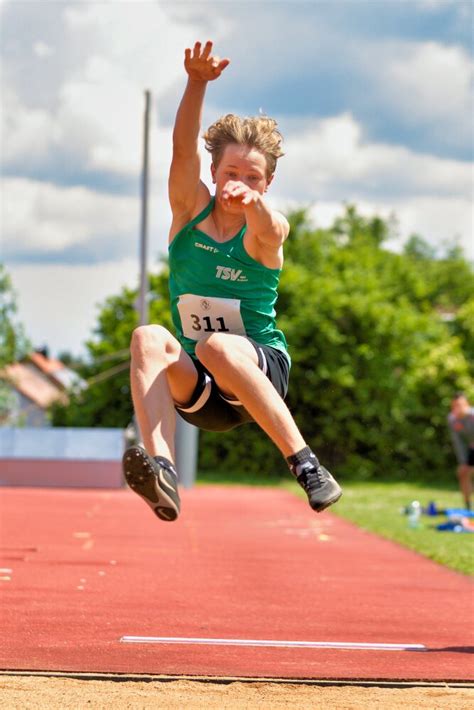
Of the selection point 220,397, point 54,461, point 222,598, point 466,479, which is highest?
point 220,397

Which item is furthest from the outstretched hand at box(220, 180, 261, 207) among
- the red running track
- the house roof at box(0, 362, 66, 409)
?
the house roof at box(0, 362, 66, 409)

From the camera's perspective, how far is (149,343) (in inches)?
207

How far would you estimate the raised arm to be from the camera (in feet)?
17.6

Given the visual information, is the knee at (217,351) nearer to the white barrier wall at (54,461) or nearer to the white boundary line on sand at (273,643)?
the white boundary line on sand at (273,643)

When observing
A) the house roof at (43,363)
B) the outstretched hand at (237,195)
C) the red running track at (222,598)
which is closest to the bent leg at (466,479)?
the red running track at (222,598)

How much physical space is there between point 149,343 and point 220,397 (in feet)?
1.57

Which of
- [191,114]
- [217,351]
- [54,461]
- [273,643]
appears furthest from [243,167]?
[54,461]

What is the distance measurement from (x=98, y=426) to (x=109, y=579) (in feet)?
66.1

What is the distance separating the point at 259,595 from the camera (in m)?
9.74

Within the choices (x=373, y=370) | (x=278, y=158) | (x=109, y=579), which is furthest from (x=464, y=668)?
(x=373, y=370)

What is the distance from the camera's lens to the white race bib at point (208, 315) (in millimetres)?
5465

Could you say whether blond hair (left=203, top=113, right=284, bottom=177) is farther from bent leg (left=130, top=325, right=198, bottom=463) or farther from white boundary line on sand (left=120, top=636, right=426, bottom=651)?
white boundary line on sand (left=120, top=636, right=426, bottom=651)

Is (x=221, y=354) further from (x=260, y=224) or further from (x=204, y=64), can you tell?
(x=204, y=64)

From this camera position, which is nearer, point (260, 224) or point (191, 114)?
point (260, 224)
